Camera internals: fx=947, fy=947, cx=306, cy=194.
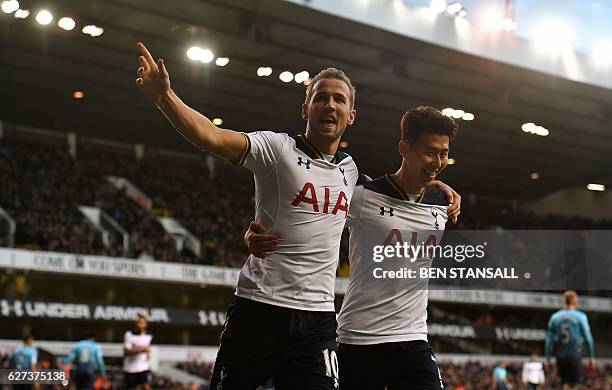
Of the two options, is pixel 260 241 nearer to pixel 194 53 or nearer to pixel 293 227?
pixel 293 227

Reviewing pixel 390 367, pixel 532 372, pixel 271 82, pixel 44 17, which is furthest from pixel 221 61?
pixel 390 367

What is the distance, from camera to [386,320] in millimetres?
5684

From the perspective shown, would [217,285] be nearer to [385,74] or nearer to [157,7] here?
[385,74]

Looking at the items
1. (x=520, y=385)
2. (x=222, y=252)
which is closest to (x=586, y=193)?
(x=520, y=385)

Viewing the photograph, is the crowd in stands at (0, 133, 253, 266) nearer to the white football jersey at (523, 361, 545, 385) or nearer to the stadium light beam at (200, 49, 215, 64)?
the stadium light beam at (200, 49, 215, 64)

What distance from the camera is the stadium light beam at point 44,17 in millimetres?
22969

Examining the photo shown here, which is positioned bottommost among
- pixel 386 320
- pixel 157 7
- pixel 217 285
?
pixel 386 320

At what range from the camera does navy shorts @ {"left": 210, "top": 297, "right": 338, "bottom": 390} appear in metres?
4.82

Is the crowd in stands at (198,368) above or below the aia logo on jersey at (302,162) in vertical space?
below

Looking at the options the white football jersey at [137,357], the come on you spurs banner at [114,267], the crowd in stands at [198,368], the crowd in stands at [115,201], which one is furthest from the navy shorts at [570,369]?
the crowd in stands at [115,201]

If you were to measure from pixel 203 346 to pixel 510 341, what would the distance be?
14.5m

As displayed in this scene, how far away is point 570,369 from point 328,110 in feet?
36.1

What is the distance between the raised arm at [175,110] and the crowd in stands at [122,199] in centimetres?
2405

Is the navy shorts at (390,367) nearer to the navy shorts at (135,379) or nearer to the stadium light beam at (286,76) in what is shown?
the navy shorts at (135,379)
